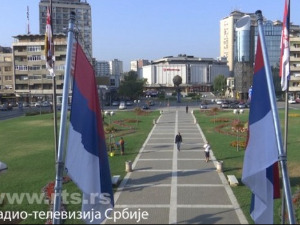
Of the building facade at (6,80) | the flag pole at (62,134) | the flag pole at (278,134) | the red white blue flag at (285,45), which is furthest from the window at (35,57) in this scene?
the flag pole at (278,134)

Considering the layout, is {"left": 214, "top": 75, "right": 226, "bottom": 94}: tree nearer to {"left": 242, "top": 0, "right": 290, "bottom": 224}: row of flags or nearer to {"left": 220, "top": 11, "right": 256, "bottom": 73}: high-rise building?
{"left": 220, "top": 11, "right": 256, "bottom": 73}: high-rise building

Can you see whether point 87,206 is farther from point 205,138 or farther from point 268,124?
point 205,138

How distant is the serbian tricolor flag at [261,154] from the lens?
7.85 metres

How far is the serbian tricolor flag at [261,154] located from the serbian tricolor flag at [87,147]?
10.3 feet

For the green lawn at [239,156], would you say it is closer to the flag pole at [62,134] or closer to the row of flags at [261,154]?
the row of flags at [261,154]

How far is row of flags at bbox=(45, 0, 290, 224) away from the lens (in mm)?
7695

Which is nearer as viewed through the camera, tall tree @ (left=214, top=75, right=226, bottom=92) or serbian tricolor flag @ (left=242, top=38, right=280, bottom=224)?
serbian tricolor flag @ (left=242, top=38, right=280, bottom=224)

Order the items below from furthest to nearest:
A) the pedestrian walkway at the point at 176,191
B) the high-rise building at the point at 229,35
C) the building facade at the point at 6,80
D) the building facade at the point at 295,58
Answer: the high-rise building at the point at 229,35
the building facade at the point at 6,80
the building facade at the point at 295,58
the pedestrian walkway at the point at 176,191

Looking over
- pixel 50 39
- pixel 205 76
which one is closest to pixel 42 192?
pixel 50 39

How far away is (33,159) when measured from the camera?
2122 centimetres

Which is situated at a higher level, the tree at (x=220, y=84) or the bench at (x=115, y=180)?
the tree at (x=220, y=84)

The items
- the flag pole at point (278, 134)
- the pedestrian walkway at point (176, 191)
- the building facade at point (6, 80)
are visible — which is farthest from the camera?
the building facade at point (6, 80)

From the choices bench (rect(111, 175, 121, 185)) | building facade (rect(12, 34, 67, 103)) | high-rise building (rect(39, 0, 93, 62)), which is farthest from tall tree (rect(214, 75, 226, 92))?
bench (rect(111, 175, 121, 185))

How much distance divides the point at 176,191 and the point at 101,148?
679 centimetres
